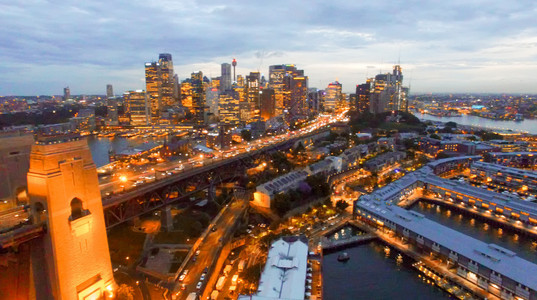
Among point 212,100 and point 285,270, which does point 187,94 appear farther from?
point 285,270

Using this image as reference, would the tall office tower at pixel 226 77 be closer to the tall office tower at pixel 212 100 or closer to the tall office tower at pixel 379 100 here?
the tall office tower at pixel 212 100

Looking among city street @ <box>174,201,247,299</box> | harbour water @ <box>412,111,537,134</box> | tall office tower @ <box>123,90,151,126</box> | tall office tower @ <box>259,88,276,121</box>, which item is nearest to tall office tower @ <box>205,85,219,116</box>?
tall office tower @ <box>259,88,276,121</box>

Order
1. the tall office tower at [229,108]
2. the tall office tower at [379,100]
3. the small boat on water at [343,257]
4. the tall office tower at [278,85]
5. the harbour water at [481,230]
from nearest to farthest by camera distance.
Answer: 1. the small boat on water at [343,257]
2. the harbour water at [481,230]
3. the tall office tower at [229,108]
4. the tall office tower at [379,100]
5. the tall office tower at [278,85]

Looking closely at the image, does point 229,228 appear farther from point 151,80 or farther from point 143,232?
point 151,80

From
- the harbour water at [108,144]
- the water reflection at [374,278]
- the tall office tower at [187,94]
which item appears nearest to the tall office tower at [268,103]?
the tall office tower at [187,94]

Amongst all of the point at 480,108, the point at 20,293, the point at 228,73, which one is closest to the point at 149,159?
the point at 20,293

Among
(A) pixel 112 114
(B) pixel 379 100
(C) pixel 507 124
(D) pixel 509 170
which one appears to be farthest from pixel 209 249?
(C) pixel 507 124

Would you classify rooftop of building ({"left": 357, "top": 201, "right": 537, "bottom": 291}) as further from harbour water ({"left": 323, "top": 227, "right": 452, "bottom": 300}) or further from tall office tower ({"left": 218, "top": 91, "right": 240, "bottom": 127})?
tall office tower ({"left": 218, "top": 91, "right": 240, "bottom": 127})
